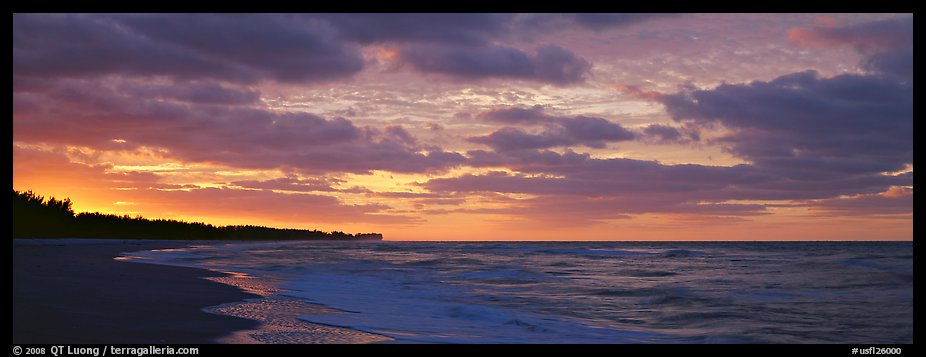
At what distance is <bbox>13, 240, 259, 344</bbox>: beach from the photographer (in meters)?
9.18

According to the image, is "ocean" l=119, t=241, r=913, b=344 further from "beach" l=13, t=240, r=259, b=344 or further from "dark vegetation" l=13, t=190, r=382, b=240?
"dark vegetation" l=13, t=190, r=382, b=240

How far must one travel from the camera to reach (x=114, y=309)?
11766mm

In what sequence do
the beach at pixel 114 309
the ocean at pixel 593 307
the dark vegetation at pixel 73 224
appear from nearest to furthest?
the beach at pixel 114 309 → the ocean at pixel 593 307 → the dark vegetation at pixel 73 224

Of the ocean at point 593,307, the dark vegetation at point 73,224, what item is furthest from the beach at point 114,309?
the dark vegetation at point 73,224

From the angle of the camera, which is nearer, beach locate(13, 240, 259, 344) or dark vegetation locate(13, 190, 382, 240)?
beach locate(13, 240, 259, 344)

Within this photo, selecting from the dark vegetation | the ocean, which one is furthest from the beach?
the dark vegetation

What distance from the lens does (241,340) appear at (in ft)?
31.3

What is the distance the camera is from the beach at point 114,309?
9180 millimetres

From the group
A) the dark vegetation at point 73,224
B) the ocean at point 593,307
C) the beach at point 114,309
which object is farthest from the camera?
the dark vegetation at point 73,224

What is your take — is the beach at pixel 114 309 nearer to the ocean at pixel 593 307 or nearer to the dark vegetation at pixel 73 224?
the ocean at pixel 593 307

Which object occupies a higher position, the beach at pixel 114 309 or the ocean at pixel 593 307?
the beach at pixel 114 309

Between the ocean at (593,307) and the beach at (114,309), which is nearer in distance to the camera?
the beach at (114,309)
